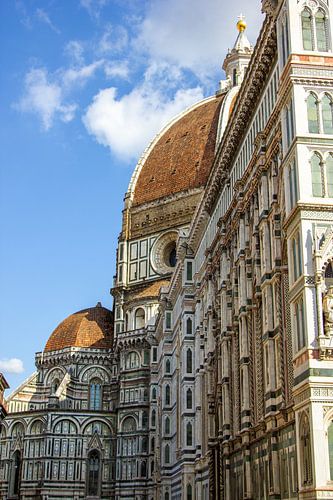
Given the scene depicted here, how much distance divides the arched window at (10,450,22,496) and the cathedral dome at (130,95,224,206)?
27.3 m

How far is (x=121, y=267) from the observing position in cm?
7450

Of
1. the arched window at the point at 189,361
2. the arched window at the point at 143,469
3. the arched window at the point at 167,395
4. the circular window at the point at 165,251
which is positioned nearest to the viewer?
the arched window at the point at 189,361

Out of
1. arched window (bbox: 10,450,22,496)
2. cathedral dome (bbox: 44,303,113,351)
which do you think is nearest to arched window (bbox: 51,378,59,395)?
cathedral dome (bbox: 44,303,113,351)

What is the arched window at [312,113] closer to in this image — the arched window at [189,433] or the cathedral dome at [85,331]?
the arched window at [189,433]

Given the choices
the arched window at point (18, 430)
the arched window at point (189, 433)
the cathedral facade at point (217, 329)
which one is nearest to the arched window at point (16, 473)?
the cathedral facade at point (217, 329)

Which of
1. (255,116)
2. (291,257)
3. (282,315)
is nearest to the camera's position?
(291,257)

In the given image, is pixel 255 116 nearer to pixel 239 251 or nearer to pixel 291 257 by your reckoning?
pixel 239 251

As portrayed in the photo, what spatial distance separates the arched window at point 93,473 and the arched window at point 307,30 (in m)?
48.9

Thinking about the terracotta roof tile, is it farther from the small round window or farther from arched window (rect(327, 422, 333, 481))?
arched window (rect(327, 422, 333, 481))

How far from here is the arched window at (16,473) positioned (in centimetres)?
6612

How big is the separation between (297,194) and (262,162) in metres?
6.29

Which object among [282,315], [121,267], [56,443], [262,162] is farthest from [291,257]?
[121,267]

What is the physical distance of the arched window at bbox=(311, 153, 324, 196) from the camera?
2189cm

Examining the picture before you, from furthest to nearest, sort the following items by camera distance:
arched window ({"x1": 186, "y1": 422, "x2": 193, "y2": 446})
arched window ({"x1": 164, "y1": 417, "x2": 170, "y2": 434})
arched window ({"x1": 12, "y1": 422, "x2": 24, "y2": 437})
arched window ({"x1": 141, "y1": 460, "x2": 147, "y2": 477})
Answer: arched window ({"x1": 12, "y1": 422, "x2": 24, "y2": 437}) → arched window ({"x1": 141, "y1": 460, "x2": 147, "y2": 477}) → arched window ({"x1": 164, "y1": 417, "x2": 170, "y2": 434}) → arched window ({"x1": 186, "y1": 422, "x2": 193, "y2": 446})
